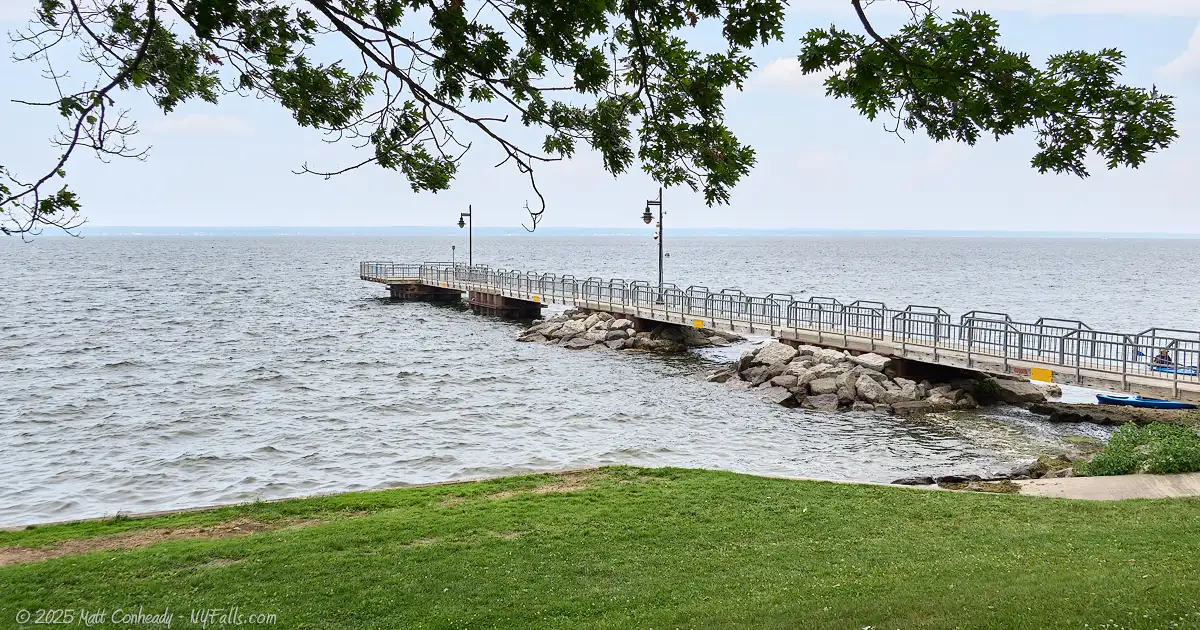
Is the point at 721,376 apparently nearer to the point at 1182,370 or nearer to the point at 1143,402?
the point at 1143,402

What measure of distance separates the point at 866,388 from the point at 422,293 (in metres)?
48.3

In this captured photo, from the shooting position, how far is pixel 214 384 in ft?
108

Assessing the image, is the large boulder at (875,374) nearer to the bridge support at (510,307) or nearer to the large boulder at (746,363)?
the large boulder at (746,363)

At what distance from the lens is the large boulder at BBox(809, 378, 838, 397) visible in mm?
27562

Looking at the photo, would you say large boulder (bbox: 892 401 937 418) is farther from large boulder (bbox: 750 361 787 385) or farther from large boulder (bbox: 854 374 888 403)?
large boulder (bbox: 750 361 787 385)

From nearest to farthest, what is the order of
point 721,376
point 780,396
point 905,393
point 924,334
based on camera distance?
1. point 905,393
2. point 780,396
3. point 924,334
4. point 721,376

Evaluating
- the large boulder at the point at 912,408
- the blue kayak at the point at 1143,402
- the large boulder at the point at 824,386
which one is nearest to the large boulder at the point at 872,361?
the large boulder at the point at 824,386

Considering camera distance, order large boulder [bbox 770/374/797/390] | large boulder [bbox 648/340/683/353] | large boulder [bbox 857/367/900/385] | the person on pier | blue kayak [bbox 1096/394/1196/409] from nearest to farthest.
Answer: the person on pier < blue kayak [bbox 1096/394/1196/409] < large boulder [bbox 857/367/900/385] < large boulder [bbox 770/374/797/390] < large boulder [bbox 648/340/683/353]

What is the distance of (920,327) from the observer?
31.4m

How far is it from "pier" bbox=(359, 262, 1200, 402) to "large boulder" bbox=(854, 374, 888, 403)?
5.35 feet

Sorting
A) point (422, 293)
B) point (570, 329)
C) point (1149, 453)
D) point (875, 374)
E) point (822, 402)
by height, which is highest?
point (422, 293)

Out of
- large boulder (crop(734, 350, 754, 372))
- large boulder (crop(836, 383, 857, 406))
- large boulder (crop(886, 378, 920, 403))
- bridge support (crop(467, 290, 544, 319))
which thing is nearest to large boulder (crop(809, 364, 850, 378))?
large boulder (crop(836, 383, 857, 406))

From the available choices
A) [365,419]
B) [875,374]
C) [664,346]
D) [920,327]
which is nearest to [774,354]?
[875,374]

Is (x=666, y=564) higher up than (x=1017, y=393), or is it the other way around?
(x=666, y=564)
